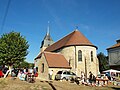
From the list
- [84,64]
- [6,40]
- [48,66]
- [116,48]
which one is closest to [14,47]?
[6,40]

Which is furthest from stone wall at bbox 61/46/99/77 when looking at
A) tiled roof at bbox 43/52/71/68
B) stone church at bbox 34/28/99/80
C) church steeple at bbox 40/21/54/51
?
church steeple at bbox 40/21/54/51

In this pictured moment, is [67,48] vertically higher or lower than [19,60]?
higher

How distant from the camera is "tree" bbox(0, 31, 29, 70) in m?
36.0

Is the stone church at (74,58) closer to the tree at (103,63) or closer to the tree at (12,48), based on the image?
the tree at (12,48)

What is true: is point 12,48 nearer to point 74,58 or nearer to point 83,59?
point 74,58

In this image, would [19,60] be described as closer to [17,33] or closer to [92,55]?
[17,33]

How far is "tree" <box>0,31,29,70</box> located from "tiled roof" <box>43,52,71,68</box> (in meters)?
6.86

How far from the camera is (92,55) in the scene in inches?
1448

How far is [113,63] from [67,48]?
16.6 meters

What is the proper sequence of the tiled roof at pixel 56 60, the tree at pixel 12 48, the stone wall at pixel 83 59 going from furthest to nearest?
the tree at pixel 12 48
the stone wall at pixel 83 59
the tiled roof at pixel 56 60

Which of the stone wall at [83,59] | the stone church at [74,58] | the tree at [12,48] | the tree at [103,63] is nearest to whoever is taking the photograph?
the stone church at [74,58]

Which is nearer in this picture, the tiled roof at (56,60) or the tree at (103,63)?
the tiled roof at (56,60)

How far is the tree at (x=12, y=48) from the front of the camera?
3597cm

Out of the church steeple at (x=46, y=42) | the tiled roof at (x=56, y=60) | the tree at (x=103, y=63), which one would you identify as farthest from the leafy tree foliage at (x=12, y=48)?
the tree at (x=103, y=63)
